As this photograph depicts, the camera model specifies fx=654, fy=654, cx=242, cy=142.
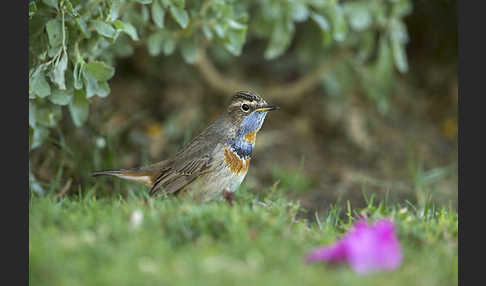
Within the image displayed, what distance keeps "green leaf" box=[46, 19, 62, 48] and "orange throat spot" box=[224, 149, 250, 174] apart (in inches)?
66.3

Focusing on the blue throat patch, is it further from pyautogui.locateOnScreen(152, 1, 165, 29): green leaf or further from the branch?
the branch

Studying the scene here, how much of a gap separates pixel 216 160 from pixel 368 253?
2.54m

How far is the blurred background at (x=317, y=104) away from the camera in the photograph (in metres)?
7.58

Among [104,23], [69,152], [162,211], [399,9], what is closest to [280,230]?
[162,211]

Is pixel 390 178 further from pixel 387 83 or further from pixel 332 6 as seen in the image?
pixel 332 6

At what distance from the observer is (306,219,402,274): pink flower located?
131 inches

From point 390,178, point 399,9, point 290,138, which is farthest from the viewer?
point 290,138

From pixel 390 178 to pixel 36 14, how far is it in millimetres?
4983

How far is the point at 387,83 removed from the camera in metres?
8.59

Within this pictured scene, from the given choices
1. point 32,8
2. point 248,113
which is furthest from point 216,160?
point 32,8

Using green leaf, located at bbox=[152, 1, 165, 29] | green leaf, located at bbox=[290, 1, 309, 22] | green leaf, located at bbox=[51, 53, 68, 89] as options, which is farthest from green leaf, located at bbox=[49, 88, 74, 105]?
green leaf, located at bbox=[290, 1, 309, 22]

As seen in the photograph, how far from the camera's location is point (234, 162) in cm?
570

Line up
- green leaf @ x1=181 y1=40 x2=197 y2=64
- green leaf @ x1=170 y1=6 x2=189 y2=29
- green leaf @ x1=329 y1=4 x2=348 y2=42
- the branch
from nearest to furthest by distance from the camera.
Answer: green leaf @ x1=170 y1=6 x2=189 y2=29 → green leaf @ x1=181 y1=40 x2=197 y2=64 → green leaf @ x1=329 y1=4 x2=348 y2=42 → the branch

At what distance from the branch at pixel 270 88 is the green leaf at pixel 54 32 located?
10.3 feet
